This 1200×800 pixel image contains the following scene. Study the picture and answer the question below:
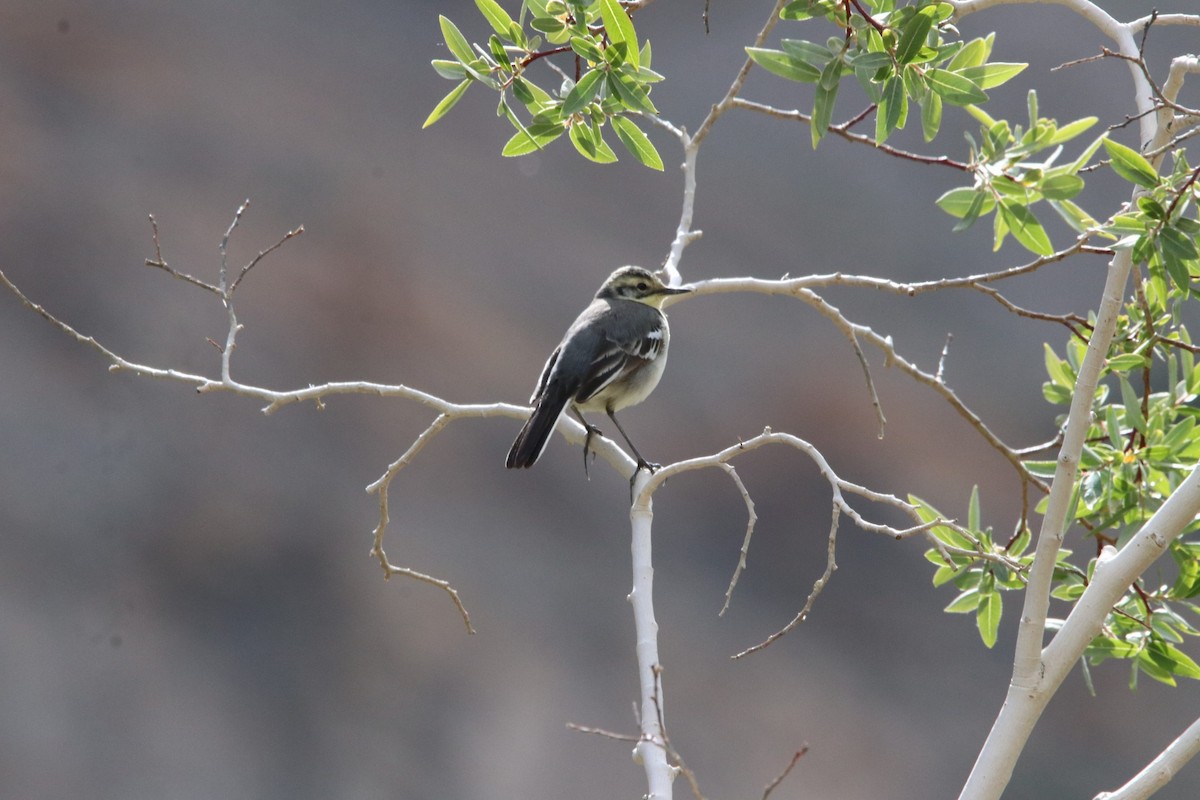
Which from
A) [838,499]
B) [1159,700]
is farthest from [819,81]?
[1159,700]

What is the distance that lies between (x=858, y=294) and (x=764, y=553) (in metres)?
3.06

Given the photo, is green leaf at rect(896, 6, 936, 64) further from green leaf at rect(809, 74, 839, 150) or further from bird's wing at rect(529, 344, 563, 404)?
bird's wing at rect(529, 344, 563, 404)

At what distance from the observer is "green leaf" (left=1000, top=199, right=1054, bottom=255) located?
3.08 meters

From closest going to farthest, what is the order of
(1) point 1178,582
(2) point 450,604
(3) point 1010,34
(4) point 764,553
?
(1) point 1178,582 < (2) point 450,604 < (4) point 764,553 < (3) point 1010,34

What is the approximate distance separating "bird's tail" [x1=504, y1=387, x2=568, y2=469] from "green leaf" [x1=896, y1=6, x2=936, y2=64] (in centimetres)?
154

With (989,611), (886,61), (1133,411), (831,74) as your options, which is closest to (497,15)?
(831,74)

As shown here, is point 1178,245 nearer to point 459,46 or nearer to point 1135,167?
point 1135,167

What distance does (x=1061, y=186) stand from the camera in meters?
2.99

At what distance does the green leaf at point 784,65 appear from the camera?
8.90 ft

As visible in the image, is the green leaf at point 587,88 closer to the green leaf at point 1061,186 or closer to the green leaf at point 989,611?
the green leaf at point 1061,186

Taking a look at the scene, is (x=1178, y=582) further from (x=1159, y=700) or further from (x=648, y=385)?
(x=1159, y=700)

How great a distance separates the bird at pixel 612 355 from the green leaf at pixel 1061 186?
121 cm

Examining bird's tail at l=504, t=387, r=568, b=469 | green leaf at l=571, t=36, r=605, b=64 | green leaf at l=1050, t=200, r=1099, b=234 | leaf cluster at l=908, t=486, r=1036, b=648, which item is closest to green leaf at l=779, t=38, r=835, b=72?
green leaf at l=571, t=36, r=605, b=64

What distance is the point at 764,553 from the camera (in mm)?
12219
